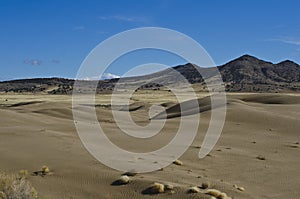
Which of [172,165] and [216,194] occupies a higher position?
[172,165]

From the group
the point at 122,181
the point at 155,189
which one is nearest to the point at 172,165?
the point at 122,181

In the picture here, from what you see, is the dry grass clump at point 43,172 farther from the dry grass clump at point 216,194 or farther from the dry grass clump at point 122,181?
the dry grass clump at point 216,194

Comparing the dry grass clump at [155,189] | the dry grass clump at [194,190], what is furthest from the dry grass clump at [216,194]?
the dry grass clump at [155,189]

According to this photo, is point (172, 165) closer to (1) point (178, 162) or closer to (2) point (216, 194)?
(1) point (178, 162)

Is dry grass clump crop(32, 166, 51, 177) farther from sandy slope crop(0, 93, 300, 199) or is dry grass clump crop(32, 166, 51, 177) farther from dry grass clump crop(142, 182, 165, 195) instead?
dry grass clump crop(142, 182, 165, 195)

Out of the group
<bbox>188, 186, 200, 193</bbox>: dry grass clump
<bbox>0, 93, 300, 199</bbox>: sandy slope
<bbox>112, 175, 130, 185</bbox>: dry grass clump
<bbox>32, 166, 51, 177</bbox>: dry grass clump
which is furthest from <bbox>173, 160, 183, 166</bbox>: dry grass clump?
<bbox>32, 166, 51, 177</bbox>: dry grass clump

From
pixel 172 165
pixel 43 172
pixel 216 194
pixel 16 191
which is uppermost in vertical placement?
pixel 16 191

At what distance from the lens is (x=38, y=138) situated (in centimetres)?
2011

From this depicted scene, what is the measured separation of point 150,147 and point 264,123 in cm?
1411

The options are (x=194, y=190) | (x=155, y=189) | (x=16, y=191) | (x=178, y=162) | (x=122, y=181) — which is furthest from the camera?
(x=178, y=162)

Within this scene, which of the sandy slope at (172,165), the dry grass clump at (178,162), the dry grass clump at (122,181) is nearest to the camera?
the sandy slope at (172,165)

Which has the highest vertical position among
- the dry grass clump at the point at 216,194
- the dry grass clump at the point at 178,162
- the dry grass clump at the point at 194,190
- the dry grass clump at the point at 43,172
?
the dry grass clump at the point at 43,172

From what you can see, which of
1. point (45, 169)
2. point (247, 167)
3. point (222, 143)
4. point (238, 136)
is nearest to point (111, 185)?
point (45, 169)

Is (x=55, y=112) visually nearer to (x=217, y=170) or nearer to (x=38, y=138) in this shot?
(x=38, y=138)
